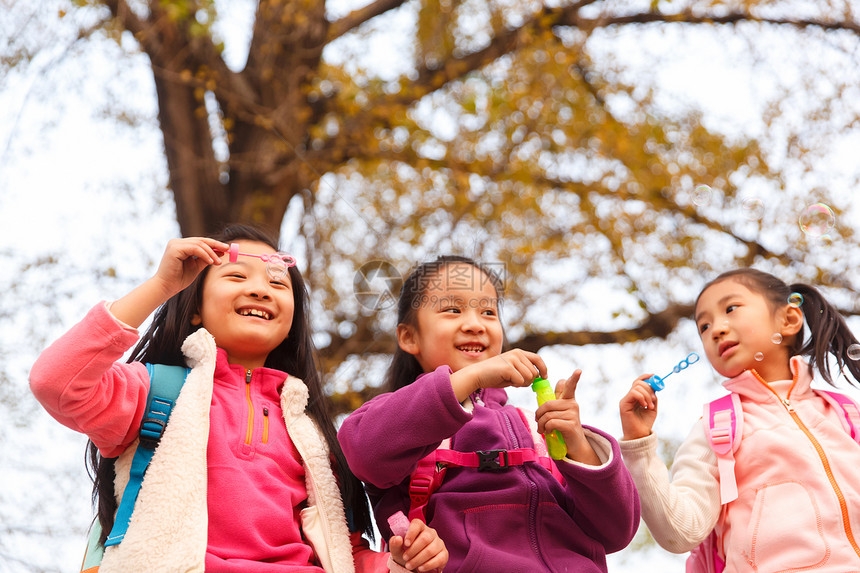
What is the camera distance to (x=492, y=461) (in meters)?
2.30

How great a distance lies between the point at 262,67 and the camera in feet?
19.5

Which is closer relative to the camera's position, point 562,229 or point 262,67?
point 262,67

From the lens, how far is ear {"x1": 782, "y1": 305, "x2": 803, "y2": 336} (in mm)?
2748

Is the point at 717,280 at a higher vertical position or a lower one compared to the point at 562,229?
lower

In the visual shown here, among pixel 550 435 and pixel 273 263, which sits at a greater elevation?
pixel 273 263

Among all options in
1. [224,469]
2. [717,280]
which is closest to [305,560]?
[224,469]

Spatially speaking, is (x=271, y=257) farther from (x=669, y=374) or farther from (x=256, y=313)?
(x=669, y=374)

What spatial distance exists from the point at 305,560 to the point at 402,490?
1.15 feet

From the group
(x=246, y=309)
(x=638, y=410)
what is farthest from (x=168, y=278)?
(x=638, y=410)

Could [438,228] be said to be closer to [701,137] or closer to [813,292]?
[701,137]

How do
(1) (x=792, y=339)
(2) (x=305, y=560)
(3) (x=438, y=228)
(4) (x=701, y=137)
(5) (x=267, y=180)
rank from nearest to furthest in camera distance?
1. (2) (x=305, y=560)
2. (1) (x=792, y=339)
3. (5) (x=267, y=180)
4. (3) (x=438, y=228)
5. (4) (x=701, y=137)

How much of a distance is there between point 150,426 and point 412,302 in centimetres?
97

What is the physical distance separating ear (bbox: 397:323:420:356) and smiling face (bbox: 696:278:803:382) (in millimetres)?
950

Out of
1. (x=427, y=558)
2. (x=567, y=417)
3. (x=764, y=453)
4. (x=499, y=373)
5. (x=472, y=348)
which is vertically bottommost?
(x=427, y=558)
